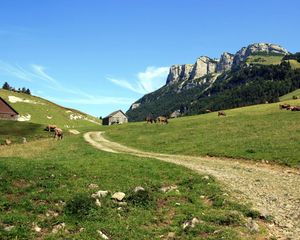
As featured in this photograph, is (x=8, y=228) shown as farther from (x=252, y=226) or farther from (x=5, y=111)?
(x=5, y=111)

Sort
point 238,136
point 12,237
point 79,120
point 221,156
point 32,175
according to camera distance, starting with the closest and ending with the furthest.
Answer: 1. point 12,237
2. point 32,175
3. point 221,156
4. point 238,136
5. point 79,120

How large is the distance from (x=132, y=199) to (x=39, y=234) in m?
5.54

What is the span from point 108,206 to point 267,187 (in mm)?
10715

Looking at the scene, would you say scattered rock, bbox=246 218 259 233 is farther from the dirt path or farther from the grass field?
the dirt path

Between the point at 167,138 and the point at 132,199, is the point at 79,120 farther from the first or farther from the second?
the point at 132,199

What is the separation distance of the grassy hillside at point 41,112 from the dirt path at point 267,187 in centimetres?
12425

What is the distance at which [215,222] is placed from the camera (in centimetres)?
1653

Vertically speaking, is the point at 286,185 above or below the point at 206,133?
below

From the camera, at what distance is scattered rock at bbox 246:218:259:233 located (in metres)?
15.7

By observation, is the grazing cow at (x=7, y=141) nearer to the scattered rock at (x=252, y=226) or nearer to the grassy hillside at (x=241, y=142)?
the grassy hillside at (x=241, y=142)

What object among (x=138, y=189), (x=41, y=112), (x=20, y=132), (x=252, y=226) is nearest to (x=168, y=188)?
(x=138, y=189)

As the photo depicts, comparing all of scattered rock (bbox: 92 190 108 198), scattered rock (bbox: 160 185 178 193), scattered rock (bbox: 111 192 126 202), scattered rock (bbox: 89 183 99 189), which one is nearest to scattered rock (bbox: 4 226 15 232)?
scattered rock (bbox: 92 190 108 198)

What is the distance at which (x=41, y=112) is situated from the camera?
537 ft

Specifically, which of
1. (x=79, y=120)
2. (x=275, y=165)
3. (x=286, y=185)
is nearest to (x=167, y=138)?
(x=275, y=165)
